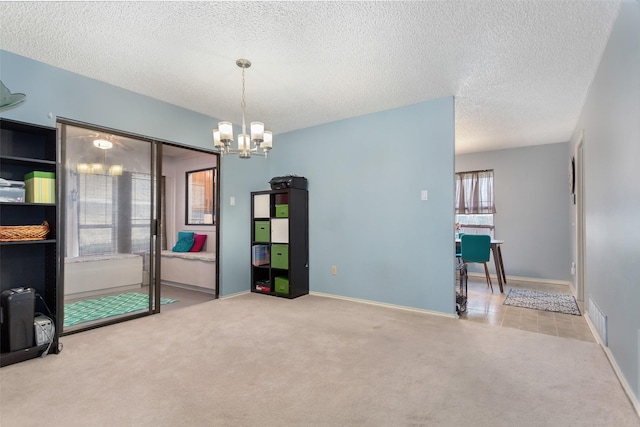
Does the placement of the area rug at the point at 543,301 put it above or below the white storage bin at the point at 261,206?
below

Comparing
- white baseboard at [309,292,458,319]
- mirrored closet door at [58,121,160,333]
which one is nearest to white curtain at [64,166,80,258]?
mirrored closet door at [58,121,160,333]

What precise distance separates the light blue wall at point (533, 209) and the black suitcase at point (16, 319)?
6.64 meters

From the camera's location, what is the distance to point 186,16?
2.18m

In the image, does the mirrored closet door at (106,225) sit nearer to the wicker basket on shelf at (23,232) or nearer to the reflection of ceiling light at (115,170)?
the reflection of ceiling light at (115,170)

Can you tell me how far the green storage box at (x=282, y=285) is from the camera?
441cm

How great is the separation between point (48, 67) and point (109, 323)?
2.48 m

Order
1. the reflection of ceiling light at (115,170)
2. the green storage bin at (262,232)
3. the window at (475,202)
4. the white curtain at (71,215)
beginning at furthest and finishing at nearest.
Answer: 1. the window at (475,202)
2. the green storage bin at (262,232)
3. the reflection of ceiling light at (115,170)
4. the white curtain at (71,215)

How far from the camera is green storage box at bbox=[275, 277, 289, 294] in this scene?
4406mm

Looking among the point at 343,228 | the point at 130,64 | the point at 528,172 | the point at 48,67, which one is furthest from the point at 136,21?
the point at 528,172

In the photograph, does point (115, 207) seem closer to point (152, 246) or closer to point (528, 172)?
point (152, 246)

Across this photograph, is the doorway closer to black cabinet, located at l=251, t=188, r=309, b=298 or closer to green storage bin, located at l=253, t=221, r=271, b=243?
black cabinet, located at l=251, t=188, r=309, b=298

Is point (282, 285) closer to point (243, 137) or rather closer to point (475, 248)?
point (243, 137)

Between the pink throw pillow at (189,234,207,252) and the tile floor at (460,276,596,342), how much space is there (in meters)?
4.18

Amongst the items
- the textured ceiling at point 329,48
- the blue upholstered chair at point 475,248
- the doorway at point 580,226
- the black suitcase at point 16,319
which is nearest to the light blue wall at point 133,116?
the textured ceiling at point 329,48
